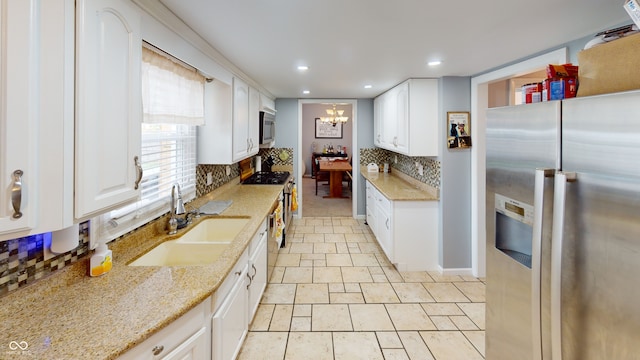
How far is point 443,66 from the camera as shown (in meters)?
3.07

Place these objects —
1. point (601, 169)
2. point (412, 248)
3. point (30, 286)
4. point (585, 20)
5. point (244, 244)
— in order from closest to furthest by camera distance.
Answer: point (601, 169) < point (30, 286) < point (585, 20) < point (244, 244) < point (412, 248)

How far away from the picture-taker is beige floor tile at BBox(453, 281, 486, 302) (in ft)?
10.1

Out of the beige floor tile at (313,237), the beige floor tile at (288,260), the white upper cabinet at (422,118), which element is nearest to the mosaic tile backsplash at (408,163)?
the white upper cabinet at (422,118)

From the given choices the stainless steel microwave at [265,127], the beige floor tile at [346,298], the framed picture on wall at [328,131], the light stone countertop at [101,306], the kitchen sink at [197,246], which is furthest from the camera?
the framed picture on wall at [328,131]

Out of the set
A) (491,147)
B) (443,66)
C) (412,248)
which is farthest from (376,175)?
(491,147)

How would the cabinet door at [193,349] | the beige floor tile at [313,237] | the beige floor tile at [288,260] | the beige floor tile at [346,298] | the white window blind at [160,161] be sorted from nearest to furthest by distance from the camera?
the cabinet door at [193,349] → the white window blind at [160,161] → the beige floor tile at [346,298] → the beige floor tile at [288,260] → the beige floor tile at [313,237]

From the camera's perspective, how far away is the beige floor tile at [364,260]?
12.9 feet

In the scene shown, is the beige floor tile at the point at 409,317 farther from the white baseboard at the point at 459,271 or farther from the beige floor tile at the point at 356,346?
the white baseboard at the point at 459,271

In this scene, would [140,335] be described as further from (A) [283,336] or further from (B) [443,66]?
(B) [443,66]

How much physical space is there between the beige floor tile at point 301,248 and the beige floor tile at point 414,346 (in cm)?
205

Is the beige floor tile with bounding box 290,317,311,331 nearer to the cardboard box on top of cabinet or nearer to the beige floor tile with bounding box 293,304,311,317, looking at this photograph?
the beige floor tile with bounding box 293,304,311,317

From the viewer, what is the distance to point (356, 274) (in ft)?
11.9

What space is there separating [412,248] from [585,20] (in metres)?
2.58

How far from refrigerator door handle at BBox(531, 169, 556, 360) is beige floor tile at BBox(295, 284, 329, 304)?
2.05 meters
